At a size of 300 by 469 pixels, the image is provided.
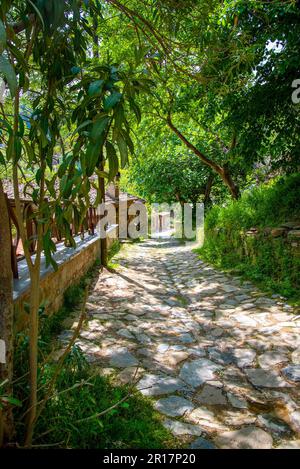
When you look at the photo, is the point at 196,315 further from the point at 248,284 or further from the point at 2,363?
the point at 2,363

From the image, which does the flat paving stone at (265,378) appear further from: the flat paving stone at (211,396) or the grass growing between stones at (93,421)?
the grass growing between stones at (93,421)

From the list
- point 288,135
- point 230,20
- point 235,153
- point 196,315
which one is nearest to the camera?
point 196,315

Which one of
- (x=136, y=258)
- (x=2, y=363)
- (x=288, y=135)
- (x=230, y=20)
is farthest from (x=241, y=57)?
(x=136, y=258)

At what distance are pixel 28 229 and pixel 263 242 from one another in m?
3.88

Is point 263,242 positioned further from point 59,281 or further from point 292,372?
point 59,281

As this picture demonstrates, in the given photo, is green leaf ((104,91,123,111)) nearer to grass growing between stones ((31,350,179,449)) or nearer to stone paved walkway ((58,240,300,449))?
grass growing between stones ((31,350,179,449))

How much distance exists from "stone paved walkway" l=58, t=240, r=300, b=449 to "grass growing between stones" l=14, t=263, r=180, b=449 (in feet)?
0.50

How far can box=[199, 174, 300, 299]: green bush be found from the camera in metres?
4.80

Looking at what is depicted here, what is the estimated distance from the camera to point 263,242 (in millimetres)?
5578

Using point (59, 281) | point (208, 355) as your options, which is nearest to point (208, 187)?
point (59, 281)

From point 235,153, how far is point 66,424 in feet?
17.1

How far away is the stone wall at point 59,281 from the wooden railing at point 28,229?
0.32m

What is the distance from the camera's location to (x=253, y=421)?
6.72 ft

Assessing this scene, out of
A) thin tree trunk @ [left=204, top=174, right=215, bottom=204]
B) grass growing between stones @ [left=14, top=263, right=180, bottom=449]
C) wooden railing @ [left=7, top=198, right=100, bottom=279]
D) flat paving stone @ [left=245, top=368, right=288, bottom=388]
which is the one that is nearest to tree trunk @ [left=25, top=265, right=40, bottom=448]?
grass growing between stones @ [left=14, top=263, right=180, bottom=449]
